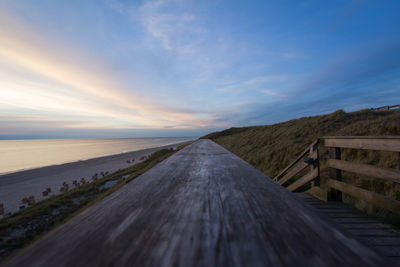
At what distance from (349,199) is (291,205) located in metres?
4.11

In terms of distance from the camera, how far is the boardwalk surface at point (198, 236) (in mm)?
462

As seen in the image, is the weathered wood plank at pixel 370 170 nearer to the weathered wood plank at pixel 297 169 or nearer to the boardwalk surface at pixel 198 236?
the weathered wood plank at pixel 297 169

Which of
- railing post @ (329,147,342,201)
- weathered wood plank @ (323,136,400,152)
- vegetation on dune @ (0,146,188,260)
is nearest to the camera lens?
weathered wood plank @ (323,136,400,152)

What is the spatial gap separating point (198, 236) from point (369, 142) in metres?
3.35

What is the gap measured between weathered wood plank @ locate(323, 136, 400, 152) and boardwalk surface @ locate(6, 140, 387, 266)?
8.42ft

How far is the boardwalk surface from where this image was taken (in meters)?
0.46

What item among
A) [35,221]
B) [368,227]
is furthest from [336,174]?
[35,221]

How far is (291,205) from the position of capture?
79cm

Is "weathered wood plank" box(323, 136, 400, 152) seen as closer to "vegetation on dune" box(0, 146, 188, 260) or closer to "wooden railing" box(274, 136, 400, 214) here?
"wooden railing" box(274, 136, 400, 214)

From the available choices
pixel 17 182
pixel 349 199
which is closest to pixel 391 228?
pixel 349 199

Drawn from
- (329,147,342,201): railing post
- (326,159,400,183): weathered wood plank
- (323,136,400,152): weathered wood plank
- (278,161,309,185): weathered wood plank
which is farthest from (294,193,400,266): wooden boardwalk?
(323,136,400,152): weathered wood plank

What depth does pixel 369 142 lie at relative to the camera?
2.57 m

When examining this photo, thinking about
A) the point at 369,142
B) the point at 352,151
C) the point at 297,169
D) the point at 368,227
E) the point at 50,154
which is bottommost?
the point at 50,154

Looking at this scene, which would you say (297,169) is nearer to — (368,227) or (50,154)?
(368,227)
